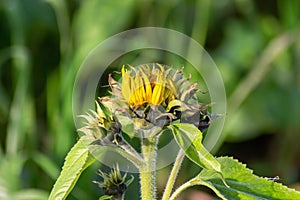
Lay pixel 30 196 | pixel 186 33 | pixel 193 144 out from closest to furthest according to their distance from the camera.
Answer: pixel 193 144 < pixel 30 196 < pixel 186 33

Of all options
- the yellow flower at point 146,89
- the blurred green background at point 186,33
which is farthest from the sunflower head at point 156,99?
the blurred green background at point 186,33

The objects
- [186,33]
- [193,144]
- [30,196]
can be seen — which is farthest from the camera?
[186,33]

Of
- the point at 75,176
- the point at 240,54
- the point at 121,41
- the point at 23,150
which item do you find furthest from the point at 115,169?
the point at 240,54

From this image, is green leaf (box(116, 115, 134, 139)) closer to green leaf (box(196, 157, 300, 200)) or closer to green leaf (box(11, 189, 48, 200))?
green leaf (box(196, 157, 300, 200))

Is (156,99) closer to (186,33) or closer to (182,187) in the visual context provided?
(182,187)

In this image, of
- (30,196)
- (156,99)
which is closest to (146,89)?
(156,99)

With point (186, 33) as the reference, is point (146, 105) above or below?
below

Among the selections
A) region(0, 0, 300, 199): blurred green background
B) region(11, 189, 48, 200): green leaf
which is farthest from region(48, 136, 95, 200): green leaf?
region(0, 0, 300, 199): blurred green background
